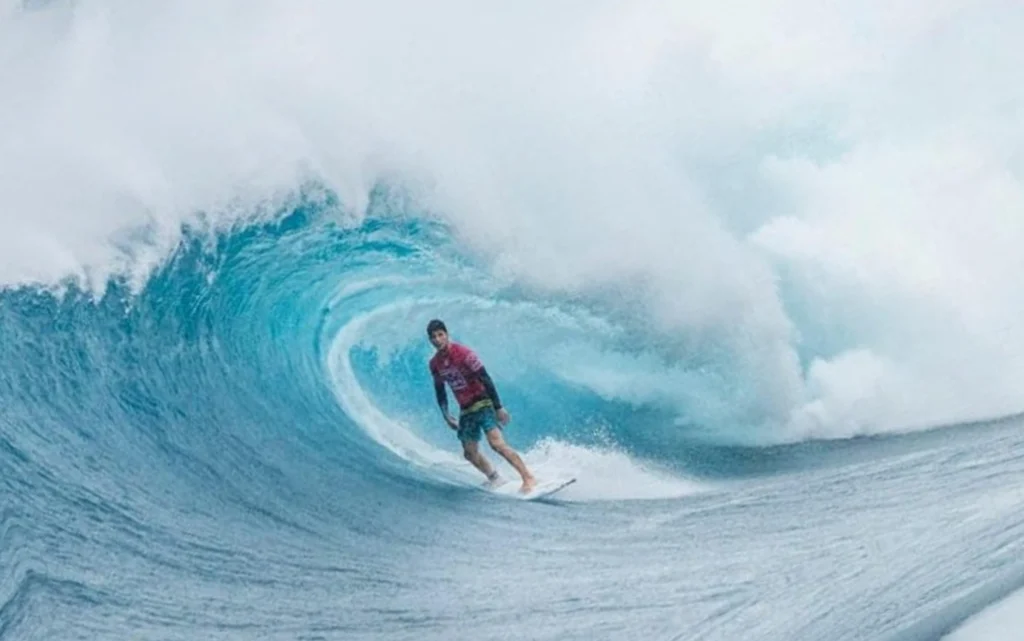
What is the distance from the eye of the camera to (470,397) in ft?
16.8

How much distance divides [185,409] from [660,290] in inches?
107

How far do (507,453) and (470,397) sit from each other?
0.30 m

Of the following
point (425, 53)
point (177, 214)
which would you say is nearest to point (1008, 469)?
point (177, 214)

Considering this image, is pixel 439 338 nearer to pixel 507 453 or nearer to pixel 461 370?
pixel 461 370

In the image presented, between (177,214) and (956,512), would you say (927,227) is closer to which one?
(956,512)

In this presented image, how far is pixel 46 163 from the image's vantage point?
7.14 meters

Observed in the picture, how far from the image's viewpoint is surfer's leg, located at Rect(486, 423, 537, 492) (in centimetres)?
512

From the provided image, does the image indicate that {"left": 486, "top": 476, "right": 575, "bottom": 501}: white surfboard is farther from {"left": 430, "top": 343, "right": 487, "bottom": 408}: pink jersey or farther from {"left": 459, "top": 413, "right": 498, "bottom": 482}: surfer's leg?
{"left": 430, "top": 343, "right": 487, "bottom": 408}: pink jersey

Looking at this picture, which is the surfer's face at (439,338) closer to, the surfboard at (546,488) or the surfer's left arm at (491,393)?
the surfer's left arm at (491,393)

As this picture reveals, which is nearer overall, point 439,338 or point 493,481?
point 439,338

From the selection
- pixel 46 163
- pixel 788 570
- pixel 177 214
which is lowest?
pixel 788 570

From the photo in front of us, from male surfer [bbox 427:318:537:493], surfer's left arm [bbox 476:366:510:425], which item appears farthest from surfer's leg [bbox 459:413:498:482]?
surfer's left arm [bbox 476:366:510:425]

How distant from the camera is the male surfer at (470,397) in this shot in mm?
5090

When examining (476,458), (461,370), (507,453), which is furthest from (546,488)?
(461,370)
